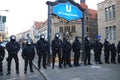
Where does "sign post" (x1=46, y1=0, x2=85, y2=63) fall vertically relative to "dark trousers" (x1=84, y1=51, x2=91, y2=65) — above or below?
above

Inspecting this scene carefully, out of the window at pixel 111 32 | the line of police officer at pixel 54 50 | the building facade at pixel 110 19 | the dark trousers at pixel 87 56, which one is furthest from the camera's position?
the window at pixel 111 32

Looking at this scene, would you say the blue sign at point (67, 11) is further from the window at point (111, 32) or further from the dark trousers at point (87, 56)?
the window at point (111, 32)

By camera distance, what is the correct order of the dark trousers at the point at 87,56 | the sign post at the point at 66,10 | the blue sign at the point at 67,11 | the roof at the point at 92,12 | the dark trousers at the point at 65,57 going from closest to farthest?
1. the dark trousers at the point at 65,57
2. the dark trousers at the point at 87,56
3. the sign post at the point at 66,10
4. the blue sign at the point at 67,11
5. the roof at the point at 92,12

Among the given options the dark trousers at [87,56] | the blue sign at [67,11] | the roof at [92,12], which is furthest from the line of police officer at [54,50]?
the roof at [92,12]

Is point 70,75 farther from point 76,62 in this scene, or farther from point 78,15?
point 78,15

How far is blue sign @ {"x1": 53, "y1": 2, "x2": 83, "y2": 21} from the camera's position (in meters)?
18.8

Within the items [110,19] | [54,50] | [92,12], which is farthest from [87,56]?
[92,12]

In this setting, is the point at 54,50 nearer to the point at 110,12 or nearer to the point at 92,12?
the point at 110,12

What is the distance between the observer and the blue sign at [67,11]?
739 inches

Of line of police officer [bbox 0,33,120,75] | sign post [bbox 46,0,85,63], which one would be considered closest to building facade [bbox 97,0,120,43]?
sign post [bbox 46,0,85,63]

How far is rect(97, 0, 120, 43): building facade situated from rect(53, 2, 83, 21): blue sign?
21.3 meters

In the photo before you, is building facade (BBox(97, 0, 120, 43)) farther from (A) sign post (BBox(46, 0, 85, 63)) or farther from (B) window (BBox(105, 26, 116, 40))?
(A) sign post (BBox(46, 0, 85, 63))

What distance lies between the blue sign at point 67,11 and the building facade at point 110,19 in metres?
21.3

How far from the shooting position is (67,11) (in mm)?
19344
